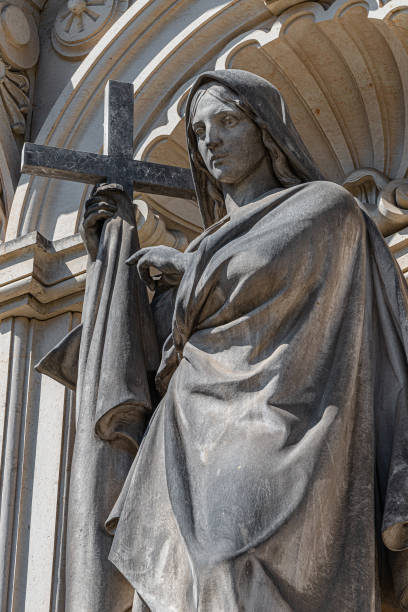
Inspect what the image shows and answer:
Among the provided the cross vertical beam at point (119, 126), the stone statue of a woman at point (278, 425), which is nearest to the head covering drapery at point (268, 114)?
the stone statue of a woman at point (278, 425)

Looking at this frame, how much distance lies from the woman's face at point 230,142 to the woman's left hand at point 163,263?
21 centimetres

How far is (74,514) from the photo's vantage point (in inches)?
142

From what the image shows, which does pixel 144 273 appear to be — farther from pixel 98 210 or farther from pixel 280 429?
pixel 280 429

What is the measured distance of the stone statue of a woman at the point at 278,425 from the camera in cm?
313

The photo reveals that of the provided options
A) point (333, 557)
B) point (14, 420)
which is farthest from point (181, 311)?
point (14, 420)

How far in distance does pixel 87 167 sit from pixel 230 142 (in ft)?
1.46

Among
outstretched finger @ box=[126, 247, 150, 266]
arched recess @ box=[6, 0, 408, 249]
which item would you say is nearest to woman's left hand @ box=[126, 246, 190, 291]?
outstretched finger @ box=[126, 247, 150, 266]

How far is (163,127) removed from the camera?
545 centimetres

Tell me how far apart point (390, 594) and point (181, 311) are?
0.72 m

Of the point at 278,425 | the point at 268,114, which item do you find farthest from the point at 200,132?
the point at 278,425

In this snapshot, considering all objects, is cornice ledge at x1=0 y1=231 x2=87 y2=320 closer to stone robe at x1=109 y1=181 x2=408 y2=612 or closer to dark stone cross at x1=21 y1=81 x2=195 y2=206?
dark stone cross at x1=21 y1=81 x2=195 y2=206

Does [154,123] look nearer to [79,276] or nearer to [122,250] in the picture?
[79,276]

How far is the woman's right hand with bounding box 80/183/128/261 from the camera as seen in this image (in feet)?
12.9

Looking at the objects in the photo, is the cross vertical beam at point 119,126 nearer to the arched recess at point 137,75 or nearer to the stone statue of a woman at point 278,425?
the stone statue of a woman at point 278,425
